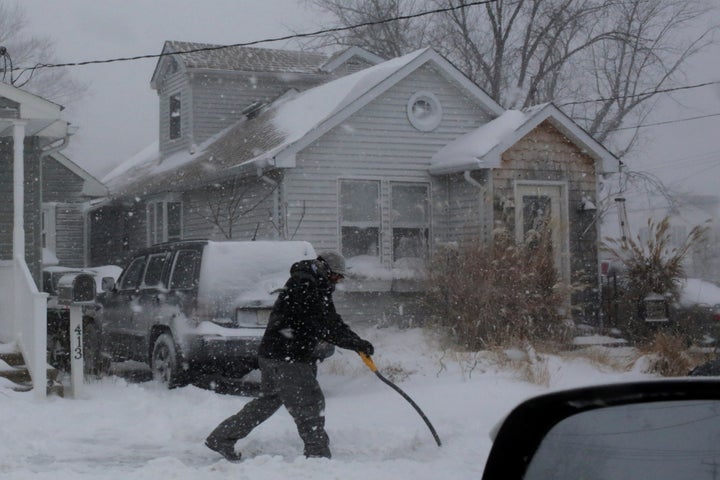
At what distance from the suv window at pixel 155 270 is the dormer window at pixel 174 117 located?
44.2 ft

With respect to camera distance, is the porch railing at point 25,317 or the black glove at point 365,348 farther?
the porch railing at point 25,317

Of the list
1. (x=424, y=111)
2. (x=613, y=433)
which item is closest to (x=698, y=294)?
(x=424, y=111)

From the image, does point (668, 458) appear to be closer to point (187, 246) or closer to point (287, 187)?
point (187, 246)

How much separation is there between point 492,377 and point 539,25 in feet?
79.5

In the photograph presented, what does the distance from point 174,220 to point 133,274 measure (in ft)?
36.2

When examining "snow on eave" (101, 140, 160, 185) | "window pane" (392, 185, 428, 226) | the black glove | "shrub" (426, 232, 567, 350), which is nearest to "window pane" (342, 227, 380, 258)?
"window pane" (392, 185, 428, 226)

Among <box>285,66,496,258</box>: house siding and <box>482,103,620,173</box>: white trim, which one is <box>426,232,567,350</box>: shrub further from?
<box>285,66,496,258</box>: house siding

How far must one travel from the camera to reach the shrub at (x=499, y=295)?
47.5ft

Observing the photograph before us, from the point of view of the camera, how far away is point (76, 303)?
11.3 metres

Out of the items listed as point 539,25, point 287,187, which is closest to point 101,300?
point 287,187

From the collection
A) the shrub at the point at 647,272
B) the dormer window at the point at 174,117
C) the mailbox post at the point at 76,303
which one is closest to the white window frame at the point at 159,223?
the dormer window at the point at 174,117

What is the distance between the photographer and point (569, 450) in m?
2.29

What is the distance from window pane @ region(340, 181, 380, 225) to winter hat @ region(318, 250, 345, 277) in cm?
1119

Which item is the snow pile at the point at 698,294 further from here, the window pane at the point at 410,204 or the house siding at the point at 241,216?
the house siding at the point at 241,216
